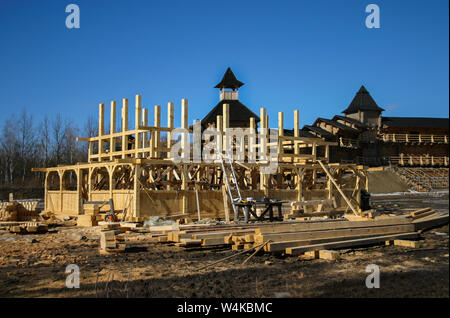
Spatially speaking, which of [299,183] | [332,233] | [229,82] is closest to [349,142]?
[229,82]

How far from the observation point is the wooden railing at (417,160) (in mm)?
55312

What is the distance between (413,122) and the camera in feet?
193

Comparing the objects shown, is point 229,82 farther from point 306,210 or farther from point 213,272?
point 213,272

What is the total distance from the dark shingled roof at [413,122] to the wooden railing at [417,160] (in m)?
4.27

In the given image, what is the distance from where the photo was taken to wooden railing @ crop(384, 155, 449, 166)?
2178 inches

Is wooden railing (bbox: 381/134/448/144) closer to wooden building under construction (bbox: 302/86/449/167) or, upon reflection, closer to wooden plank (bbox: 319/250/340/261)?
wooden building under construction (bbox: 302/86/449/167)

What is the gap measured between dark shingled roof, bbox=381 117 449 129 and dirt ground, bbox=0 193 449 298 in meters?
48.7

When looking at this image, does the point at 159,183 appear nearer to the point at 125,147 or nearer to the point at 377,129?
the point at 125,147

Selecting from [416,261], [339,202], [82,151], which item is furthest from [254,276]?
[82,151]

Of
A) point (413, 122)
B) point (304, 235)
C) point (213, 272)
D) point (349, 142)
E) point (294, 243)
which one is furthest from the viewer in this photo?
point (413, 122)

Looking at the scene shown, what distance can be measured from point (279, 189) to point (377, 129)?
131ft

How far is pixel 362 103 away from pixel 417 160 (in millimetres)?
10905

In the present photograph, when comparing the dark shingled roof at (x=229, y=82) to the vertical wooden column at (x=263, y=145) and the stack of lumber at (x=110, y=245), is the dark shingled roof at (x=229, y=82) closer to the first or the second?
the vertical wooden column at (x=263, y=145)

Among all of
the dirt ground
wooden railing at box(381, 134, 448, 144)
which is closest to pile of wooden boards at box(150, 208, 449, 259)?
the dirt ground
